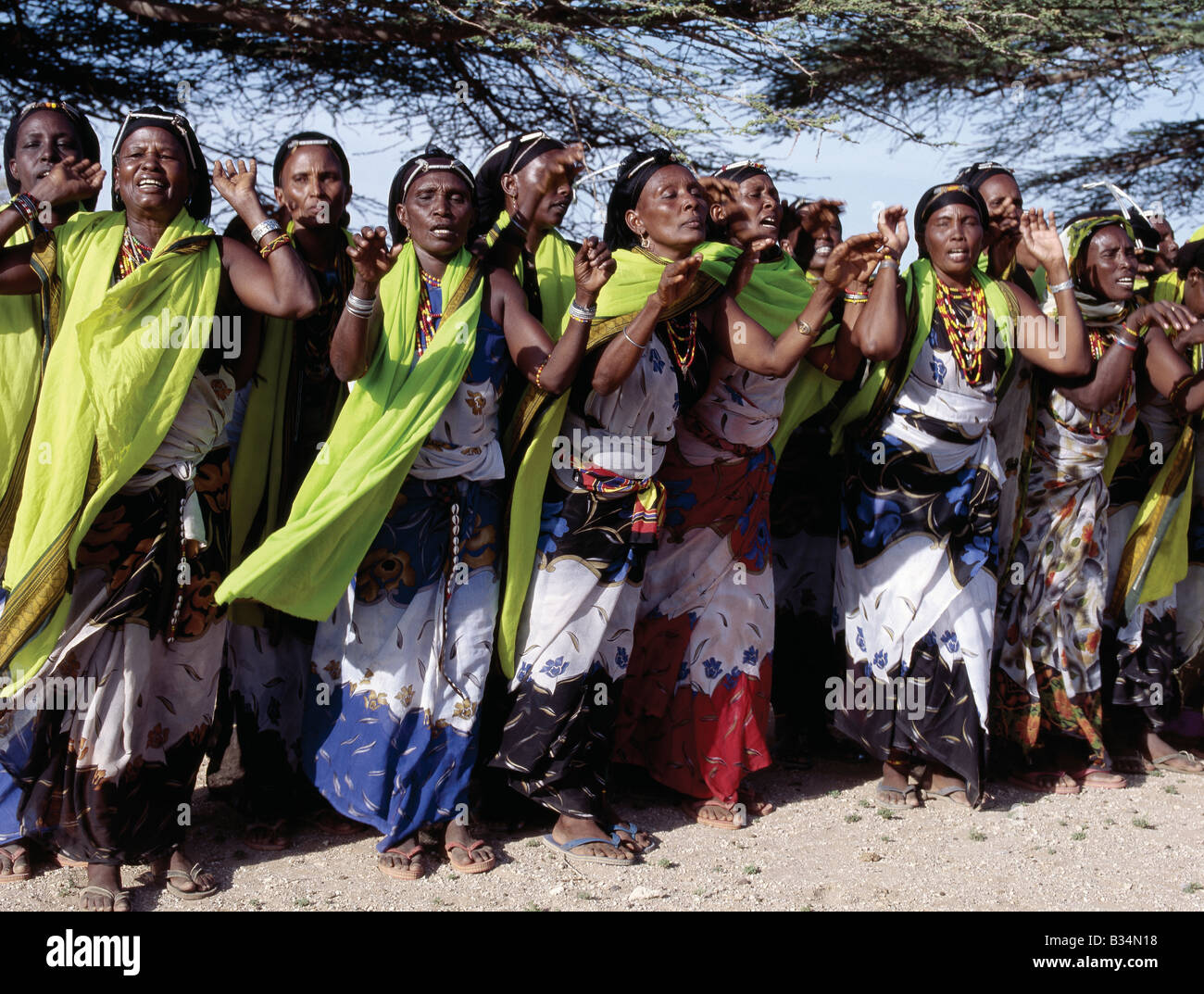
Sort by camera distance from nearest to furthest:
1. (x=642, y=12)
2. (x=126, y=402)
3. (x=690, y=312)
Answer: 1. (x=126, y=402)
2. (x=690, y=312)
3. (x=642, y=12)

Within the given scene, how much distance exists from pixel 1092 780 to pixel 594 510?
2544 millimetres

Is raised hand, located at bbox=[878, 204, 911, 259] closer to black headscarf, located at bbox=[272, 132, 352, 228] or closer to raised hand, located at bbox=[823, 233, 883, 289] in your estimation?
raised hand, located at bbox=[823, 233, 883, 289]

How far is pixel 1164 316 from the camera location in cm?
525

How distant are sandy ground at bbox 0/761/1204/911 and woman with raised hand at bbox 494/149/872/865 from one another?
0.25 m

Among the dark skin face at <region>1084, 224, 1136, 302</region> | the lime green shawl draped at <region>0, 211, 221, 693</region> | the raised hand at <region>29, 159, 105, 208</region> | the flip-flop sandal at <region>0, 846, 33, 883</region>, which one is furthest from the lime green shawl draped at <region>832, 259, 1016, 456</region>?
the flip-flop sandal at <region>0, 846, 33, 883</region>

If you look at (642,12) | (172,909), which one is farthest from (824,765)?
(642,12)

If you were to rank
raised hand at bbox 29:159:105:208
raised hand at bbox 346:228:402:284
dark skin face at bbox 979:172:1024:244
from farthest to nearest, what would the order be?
dark skin face at bbox 979:172:1024:244 < raised hand at bbox 29:159:105:208 < raised hand at bbox 346:228:402:284

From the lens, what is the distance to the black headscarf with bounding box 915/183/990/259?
4855 mm

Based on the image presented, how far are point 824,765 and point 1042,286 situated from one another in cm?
221

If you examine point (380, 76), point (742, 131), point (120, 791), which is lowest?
point (120, 791)

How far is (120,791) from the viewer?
3854 mm

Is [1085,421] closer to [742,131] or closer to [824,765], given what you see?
[824,765]

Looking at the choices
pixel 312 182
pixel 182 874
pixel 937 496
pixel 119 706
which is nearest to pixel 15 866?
pixel 182 874

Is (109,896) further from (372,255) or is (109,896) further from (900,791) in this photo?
(900,791)
